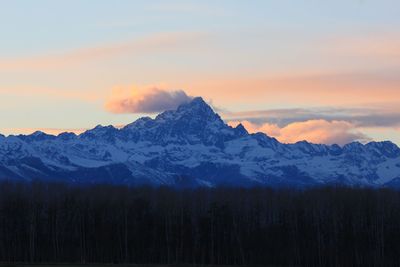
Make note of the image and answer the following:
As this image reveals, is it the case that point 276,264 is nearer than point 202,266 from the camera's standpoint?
No

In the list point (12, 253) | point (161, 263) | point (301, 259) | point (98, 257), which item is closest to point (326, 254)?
point (301, 259)

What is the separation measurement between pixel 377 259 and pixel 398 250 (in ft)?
20.5

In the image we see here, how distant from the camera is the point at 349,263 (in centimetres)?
19612

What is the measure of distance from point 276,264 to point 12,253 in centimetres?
5222

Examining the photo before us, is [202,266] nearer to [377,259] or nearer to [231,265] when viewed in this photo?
[231,265]

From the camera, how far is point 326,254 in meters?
199

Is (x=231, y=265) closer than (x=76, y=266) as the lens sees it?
No

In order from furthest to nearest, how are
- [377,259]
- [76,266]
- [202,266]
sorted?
[377,259]
[202,266]
[76,266]

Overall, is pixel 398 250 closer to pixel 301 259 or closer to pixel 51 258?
pixel 301 259

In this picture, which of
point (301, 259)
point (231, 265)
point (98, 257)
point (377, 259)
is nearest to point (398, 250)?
point (377, 259)

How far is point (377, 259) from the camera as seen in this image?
641 feet

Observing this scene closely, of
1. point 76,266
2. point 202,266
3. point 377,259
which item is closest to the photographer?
point 76,266

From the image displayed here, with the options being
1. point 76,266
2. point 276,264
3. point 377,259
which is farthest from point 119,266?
point 377,259

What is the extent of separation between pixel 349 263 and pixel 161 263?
3665 cm
